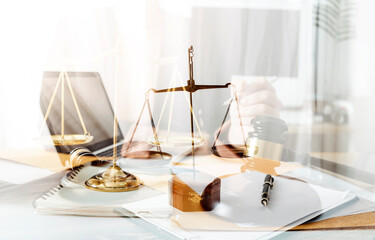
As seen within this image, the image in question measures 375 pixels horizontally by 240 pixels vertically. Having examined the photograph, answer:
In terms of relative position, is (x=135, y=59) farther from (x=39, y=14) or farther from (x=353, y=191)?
(x=353, y=191)

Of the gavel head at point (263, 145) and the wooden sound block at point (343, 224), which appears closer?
the wooden sound block at point (343, 224)

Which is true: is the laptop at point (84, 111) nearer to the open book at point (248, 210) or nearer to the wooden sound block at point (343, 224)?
the open book at point (248, 210)

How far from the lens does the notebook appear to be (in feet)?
1.07

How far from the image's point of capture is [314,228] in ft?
1.06

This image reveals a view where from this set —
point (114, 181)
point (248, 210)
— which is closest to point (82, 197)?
point (114, 181)

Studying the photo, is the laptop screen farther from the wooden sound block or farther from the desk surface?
the wooden sound block

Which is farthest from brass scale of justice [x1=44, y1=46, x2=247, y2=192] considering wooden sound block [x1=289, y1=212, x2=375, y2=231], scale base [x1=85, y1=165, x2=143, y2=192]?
wooden sound block [x1=289, y1=212, x2=375, y2=231]

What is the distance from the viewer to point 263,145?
445 millimetres

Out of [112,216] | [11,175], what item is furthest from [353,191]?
[11,175]

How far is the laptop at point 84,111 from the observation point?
37 centimetres

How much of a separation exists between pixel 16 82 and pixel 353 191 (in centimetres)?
43

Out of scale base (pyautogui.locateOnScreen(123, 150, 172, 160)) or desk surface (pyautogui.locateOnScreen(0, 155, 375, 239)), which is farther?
scale base (pyautogui.locateOnScreen(123, 150, 172, 160))

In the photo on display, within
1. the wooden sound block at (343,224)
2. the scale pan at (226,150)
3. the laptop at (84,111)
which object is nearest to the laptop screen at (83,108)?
the laptop at (84,111)

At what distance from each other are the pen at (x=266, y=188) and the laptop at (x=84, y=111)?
171 millimetres
